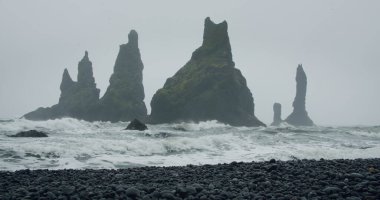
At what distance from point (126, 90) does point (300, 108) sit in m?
70.8

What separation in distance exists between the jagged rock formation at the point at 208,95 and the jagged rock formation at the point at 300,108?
195ft

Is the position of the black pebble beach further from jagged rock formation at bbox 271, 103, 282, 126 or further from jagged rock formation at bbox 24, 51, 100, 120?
jagged rock formation at bbox 271, 103, 282, 126

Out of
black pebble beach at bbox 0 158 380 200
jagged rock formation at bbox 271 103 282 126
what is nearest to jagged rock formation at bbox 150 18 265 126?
black pebble beach at bbox 0 158 380 200

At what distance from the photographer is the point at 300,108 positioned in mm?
133375

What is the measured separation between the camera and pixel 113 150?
53.5 ft

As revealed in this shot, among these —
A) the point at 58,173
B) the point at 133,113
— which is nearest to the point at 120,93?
the point at 133,113

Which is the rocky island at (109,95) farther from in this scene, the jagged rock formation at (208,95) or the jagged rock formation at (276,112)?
the jagged rock formation at (276,112)

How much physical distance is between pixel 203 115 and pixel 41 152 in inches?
2348

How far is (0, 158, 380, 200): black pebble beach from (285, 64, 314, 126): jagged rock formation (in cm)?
12770

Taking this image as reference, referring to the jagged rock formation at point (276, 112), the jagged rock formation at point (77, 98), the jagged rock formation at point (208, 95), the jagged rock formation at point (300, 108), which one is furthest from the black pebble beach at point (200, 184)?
the jagged rock formation at point (276, 112)

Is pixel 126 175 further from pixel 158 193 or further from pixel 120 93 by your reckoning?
pixel 120 93

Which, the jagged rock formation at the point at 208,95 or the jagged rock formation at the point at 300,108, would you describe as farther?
the jagged rock formation at the point at 300,108

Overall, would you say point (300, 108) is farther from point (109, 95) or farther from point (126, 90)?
point (109, 95)

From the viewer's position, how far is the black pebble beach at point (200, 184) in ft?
19.8
